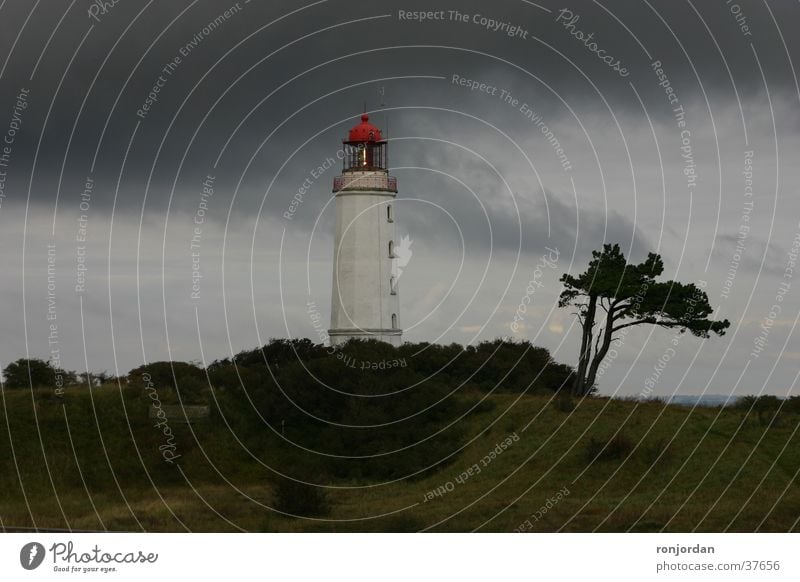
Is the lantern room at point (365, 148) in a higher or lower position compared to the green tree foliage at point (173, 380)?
higher

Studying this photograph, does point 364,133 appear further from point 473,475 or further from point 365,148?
point 473,475

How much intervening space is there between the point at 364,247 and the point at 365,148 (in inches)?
208

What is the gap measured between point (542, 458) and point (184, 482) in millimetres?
13367

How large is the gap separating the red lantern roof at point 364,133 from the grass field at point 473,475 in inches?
676

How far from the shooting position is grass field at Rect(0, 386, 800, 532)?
122 ft

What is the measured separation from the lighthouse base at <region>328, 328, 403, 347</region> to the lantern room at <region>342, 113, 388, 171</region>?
336 inches

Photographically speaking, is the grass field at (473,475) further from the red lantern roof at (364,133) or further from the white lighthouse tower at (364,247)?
the red lantern roof at (364,133)

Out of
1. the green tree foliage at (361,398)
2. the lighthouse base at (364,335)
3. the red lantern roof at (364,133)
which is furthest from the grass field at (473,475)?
the red lantern roof at (364,133)

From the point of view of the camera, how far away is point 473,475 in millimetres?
45781

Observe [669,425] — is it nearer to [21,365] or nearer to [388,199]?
[388,199]

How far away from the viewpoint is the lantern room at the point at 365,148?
64312 mm

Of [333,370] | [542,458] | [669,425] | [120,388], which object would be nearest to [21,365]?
[120,388]

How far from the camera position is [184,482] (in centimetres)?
4531

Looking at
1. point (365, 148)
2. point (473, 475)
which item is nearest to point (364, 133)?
point (365, 148)
